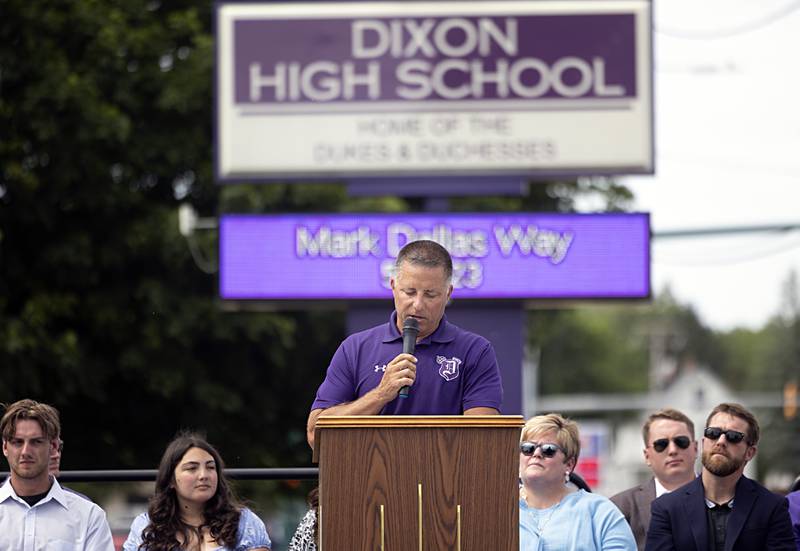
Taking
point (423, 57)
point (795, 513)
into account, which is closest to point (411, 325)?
point (795, 513)

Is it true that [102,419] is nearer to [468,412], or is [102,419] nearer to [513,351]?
[513,351]

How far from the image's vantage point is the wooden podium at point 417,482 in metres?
5.81

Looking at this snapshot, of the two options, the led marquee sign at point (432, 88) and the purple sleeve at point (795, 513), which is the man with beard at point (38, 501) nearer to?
the purple sleeve at point (795, 513)

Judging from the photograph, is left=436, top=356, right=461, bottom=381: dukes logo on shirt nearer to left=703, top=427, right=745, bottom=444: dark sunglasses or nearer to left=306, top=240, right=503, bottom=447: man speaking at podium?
left=306, top=240, right=503, bottom=447: man speaking at podium

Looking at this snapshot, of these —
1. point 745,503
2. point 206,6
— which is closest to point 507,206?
point 206,6

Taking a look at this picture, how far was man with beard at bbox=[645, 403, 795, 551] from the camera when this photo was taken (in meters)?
7.18

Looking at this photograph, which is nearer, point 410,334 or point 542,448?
point 410,334

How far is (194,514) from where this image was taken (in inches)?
293

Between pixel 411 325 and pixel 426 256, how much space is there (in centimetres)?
29

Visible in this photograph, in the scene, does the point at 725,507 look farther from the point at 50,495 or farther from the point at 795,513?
the point at 50,495

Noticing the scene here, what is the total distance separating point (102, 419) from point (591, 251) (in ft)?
25.8

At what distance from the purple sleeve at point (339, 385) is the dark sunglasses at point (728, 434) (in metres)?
1.82

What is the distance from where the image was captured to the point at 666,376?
5920 inches

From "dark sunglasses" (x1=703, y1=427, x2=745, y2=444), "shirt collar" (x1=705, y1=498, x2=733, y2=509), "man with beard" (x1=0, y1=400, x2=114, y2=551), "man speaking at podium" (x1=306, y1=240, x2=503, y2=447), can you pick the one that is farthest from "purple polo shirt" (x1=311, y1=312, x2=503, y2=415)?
"man with beard" (x1=0, y1=400, x2=114, y2=551)
